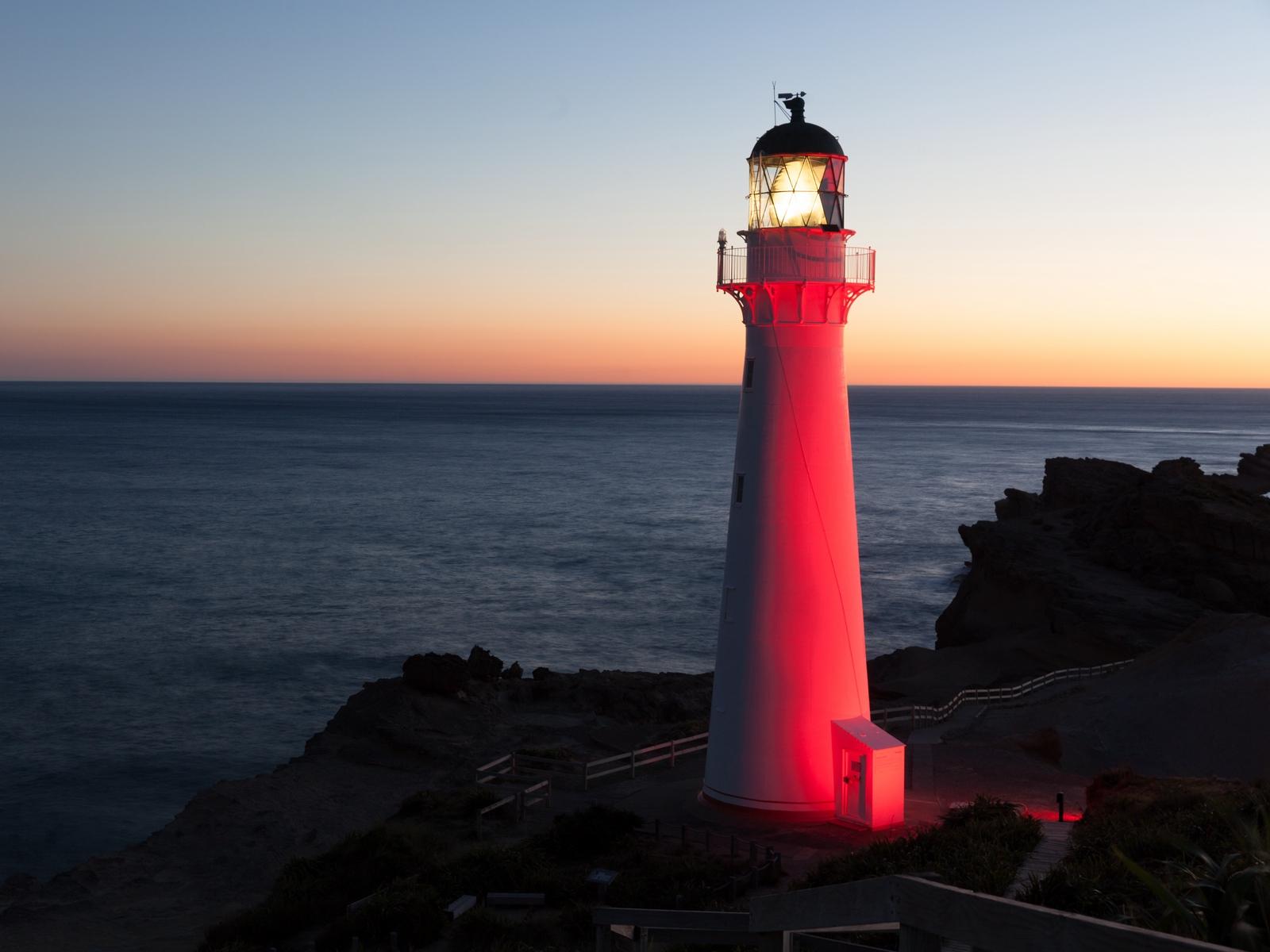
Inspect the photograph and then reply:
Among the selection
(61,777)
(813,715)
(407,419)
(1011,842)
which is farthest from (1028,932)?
(407,419)

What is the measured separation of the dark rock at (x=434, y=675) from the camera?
1085 inches

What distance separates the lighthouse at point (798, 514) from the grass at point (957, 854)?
6.12ft

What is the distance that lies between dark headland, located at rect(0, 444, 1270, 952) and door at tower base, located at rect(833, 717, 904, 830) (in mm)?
4714

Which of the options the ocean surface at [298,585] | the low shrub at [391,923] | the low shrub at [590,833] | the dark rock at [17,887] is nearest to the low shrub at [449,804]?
the low shrub at [590,833]

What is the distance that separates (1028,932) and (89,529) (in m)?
63.2

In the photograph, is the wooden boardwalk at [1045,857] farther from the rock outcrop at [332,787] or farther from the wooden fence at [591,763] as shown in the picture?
the rock outcrop at [332,787]

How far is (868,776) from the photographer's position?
14031mm

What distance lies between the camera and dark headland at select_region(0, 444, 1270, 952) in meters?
17.9

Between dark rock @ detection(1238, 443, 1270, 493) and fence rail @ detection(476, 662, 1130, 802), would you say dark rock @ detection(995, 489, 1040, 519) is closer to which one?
dark rock @ detection(1238, 443, 1270, 493)

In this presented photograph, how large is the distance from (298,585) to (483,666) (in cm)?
1938

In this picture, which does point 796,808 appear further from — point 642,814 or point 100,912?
point 100,912

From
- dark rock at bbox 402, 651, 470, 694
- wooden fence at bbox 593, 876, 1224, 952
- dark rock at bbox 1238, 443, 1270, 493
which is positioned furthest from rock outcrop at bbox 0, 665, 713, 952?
dark rock at bbox 1238, 443, 1270, 493

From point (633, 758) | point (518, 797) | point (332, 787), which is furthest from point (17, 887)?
point (633, 758)

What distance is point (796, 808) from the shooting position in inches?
577
